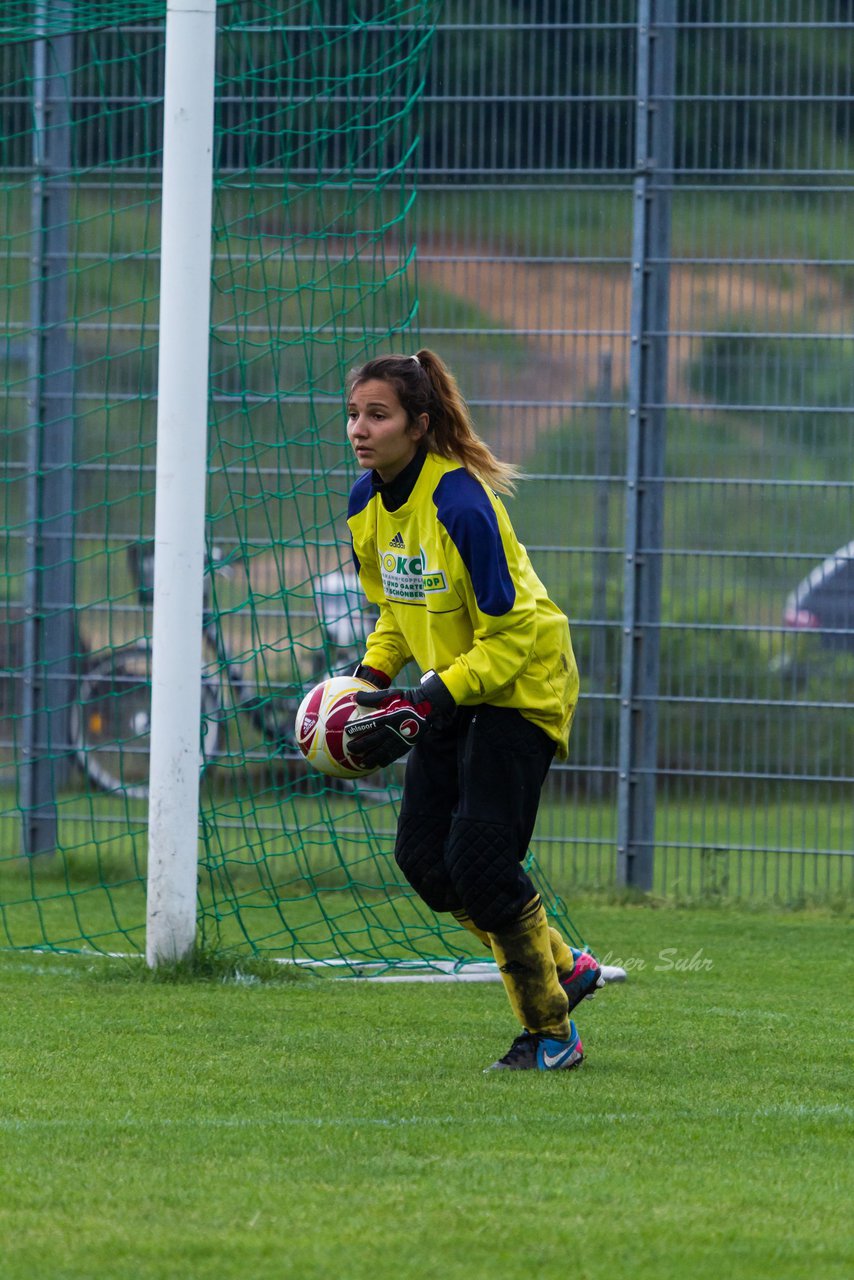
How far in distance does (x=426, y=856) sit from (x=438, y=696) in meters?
0.48

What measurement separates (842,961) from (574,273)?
334 centimetres

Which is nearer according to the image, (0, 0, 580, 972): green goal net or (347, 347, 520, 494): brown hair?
(347, 347, 520, 494): brown hair

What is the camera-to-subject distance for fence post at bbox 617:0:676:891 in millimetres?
8203

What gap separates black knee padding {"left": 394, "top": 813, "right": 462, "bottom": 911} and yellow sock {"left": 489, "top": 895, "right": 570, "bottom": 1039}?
0.17 metres

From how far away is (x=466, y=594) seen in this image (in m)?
4.54

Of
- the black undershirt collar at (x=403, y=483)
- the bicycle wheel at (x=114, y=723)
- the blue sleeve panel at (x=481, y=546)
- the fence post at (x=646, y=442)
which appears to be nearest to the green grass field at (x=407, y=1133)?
the blue sleeve panel at (x=481, y=546)

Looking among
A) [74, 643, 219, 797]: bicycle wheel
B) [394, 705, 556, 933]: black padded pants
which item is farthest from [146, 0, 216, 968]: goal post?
[74, 643, 219, 797]: bicycle wheel

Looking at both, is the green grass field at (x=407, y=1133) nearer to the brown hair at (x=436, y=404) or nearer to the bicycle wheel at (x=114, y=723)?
the brown hair at (x=436, y=404)

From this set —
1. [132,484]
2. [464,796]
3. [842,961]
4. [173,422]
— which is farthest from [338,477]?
[464,796]

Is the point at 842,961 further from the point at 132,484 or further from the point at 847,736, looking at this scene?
the point at 132,484

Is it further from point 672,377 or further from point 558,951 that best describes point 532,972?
point 672,377

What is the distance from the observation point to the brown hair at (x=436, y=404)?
4.61 metres

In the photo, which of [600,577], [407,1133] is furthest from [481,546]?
[600,577]

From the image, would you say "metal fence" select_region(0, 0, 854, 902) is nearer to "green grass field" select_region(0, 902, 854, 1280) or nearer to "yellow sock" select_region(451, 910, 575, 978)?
"green grass field" select_region(0, 902, 854, 1280)
